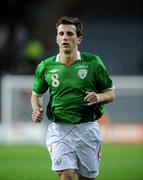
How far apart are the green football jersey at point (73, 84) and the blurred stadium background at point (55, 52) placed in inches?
267

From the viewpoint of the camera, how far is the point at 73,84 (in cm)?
761

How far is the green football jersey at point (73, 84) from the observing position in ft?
25.0

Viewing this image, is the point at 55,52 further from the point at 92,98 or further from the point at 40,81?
the point at 92,98

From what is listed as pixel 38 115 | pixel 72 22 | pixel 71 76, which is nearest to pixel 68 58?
pixel 71 76

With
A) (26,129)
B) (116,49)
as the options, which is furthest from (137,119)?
(116,49)

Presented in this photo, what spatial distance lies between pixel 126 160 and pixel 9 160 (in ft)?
7.19

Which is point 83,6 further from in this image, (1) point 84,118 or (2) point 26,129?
(1) point 84,118

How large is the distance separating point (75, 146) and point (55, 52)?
15.4m

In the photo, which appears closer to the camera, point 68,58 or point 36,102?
point 68,58

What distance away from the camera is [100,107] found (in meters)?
7.84

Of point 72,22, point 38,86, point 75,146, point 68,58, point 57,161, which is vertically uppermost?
point 72,22

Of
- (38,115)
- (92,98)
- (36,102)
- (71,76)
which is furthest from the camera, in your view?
(36,102)

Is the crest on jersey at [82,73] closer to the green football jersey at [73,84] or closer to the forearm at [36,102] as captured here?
the green football jersey at [73,84]

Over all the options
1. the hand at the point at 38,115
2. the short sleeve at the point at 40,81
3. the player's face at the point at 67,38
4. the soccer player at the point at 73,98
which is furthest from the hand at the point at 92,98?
the short sleeve at the point at 40,81
